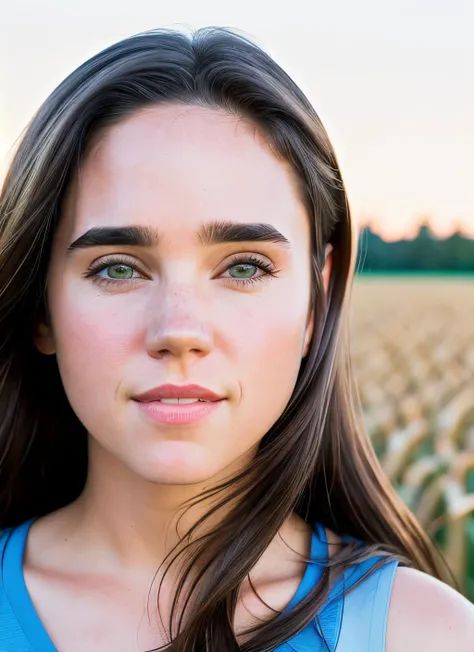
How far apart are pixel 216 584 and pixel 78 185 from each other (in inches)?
35.1

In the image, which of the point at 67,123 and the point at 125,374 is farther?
the point at 67,123

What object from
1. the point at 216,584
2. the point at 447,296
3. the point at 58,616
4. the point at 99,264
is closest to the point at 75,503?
the point at 58,616

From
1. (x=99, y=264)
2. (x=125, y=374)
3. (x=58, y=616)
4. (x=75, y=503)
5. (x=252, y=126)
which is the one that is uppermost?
(x=252, y=126)

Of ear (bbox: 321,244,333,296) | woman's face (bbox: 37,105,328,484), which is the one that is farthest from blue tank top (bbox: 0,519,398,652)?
ear (bbox: 321,244,333,296)

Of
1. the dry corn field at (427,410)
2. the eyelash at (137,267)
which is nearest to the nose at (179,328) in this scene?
the eyelash at (137,267)

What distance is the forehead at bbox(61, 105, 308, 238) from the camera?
203 cm

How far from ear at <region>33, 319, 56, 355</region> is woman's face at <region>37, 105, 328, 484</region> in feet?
0.48

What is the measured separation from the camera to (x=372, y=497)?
8.46 ft

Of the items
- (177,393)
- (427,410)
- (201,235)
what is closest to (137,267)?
(201,235)

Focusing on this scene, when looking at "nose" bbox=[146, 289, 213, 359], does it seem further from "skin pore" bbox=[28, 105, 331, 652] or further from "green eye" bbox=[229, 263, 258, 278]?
"green eye" bbox=[229, 263, 258, 278]

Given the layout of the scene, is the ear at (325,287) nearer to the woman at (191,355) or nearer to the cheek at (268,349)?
the woman at (191,355)

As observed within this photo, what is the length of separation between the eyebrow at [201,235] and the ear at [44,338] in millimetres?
276

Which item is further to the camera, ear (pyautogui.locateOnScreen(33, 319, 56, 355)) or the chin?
ear (pyautogui.locateOnScreen(33, 319, 56, 355))

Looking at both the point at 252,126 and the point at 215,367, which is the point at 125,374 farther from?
the point at 252,126
